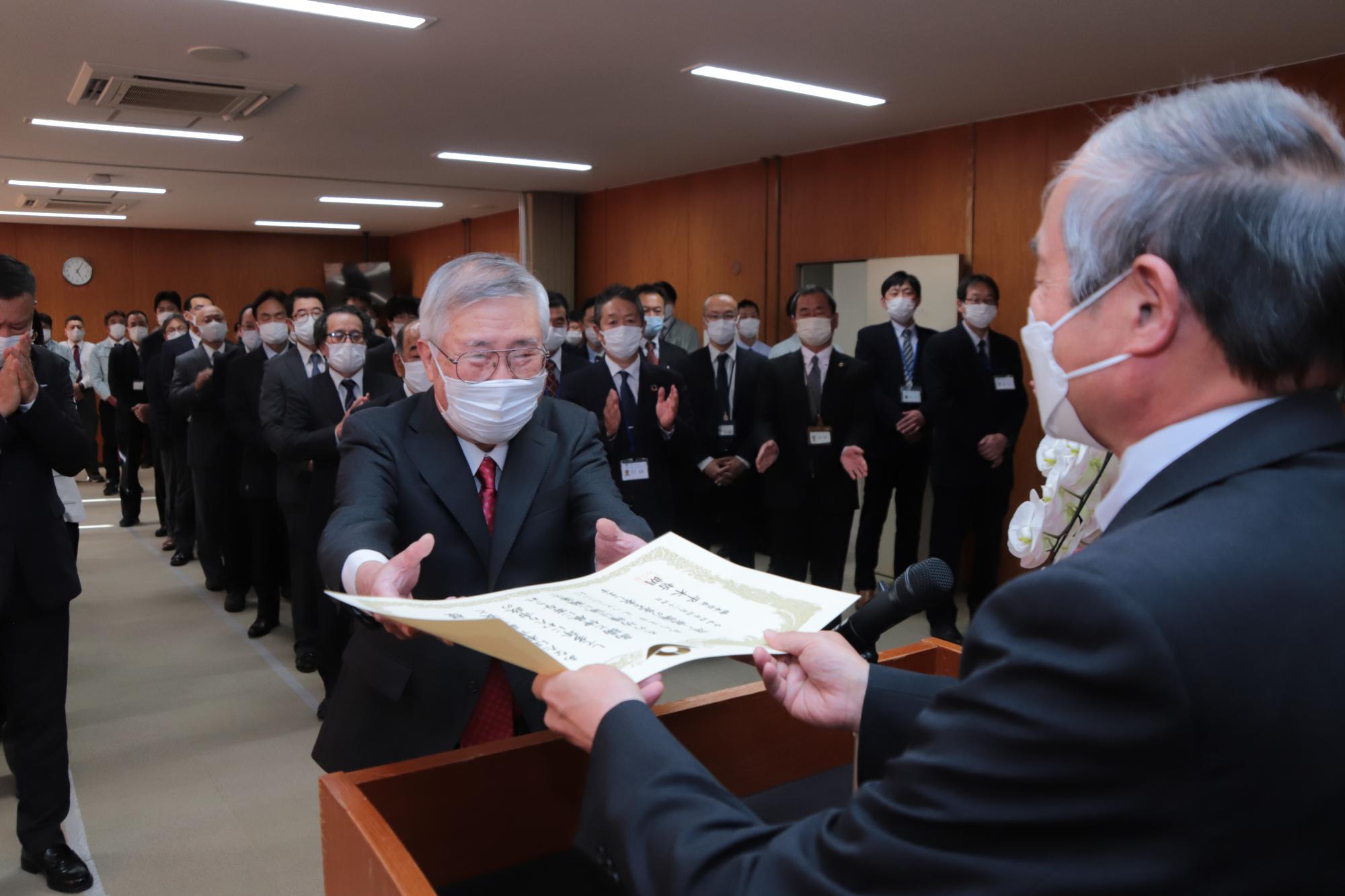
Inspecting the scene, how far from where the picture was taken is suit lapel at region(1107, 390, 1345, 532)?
0.70 metres

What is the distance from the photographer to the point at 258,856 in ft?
9.78

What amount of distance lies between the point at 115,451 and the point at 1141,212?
39.6ft

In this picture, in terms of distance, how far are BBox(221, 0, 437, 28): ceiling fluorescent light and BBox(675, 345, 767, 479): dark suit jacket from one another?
7.42 ft

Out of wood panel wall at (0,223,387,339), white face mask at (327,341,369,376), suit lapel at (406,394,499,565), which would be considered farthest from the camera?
wood panel wall at (0,223,387,339)

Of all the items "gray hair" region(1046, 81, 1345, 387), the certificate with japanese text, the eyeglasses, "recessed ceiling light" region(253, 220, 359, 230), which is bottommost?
the certificate with japanese text

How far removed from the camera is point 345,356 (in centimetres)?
435

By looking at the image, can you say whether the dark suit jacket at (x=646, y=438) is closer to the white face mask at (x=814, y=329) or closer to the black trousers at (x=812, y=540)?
the black trousers at (x=812, y=540)

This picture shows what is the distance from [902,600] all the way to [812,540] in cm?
417

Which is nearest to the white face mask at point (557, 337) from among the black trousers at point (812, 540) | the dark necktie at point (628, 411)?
Answer: the dark necktie at point (628, 411)

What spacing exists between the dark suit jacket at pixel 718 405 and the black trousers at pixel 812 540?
0.40 metres

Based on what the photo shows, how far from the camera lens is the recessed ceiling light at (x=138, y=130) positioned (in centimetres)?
686

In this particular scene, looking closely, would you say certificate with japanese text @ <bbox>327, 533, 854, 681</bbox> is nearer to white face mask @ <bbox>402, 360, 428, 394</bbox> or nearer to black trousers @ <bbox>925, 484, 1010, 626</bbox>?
white face mask @ <bbox>402, 360, 428, 394</bbox>

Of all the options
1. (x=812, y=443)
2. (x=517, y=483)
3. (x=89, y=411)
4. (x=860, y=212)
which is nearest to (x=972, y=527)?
(x=812, y=443)

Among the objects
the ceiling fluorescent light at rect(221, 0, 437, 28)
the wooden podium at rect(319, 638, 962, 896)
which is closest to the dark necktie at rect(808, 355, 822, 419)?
the ceiling fluorescent light at rect(221, 0, 437, 28)
